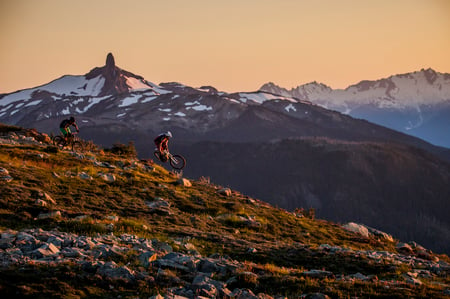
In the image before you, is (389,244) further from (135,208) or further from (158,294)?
(158,294)

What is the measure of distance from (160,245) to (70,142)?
77.1 ft

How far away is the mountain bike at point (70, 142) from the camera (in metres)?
36.5

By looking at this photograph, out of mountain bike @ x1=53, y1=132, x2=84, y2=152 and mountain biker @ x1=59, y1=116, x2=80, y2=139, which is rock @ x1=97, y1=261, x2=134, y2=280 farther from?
mountain bike @ x1=53, y1=132, x2=84, y2=152

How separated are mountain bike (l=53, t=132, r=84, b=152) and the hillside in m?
4.23

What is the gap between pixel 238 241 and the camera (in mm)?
19141

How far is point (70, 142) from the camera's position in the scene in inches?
1451

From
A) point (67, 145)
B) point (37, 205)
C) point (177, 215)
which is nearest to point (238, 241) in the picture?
point (177, 215)

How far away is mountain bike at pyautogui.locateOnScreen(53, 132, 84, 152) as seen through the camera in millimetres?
36450

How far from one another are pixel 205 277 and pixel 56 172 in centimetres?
1580

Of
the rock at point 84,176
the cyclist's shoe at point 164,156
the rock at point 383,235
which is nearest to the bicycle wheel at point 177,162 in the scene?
the cyclist's shoe at point 164,156

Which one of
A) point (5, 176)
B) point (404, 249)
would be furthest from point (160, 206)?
point (404, 249)

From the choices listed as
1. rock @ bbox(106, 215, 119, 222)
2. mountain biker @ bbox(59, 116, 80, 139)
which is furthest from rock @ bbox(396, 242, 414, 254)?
mountain biker @ bbox(59, 116, 80, 139)

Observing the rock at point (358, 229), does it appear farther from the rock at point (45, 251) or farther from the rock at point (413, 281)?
the rock at point (45, 251)

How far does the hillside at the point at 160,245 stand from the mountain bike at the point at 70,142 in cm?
423
